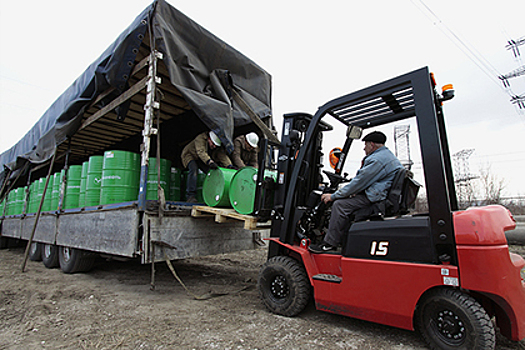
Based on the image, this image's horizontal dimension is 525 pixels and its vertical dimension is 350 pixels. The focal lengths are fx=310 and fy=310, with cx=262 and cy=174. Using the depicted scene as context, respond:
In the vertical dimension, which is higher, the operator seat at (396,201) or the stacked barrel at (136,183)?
the stacked barrel at (136,183)

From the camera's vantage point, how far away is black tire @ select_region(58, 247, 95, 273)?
5895 mm

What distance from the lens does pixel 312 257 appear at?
334cm

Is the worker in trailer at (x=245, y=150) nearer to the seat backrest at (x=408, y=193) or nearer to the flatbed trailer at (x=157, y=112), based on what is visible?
the flatbed trailer at (x=157, y=112)

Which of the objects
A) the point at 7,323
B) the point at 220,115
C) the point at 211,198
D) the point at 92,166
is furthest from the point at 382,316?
the point at 92,166

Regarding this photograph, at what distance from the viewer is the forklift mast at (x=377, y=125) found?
254 centimetres

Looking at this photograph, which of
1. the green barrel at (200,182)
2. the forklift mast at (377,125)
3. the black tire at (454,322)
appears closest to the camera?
the black tire at (454,322)

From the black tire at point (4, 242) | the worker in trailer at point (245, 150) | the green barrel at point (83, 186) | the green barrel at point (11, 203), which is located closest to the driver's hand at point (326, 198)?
the worker in trailer at point (245, 150)

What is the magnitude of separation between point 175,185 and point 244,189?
189cm

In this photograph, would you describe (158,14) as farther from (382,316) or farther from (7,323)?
(382,316)

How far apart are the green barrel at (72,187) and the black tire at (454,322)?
20.9 ft

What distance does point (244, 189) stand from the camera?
4.23 meters

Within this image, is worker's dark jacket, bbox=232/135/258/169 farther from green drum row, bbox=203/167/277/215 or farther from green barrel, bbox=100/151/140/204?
green barrel, bbox=100/151/140/204

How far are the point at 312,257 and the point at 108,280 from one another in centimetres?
407

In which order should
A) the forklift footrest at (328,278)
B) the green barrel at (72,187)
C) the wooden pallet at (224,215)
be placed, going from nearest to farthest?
the forklift footrest at (328,278) < the wooden pallet at (224,215) < the green barrel at (72,187)
